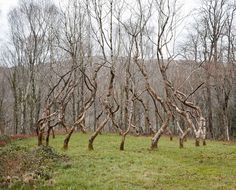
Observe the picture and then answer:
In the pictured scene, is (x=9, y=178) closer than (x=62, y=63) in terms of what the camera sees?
Yes

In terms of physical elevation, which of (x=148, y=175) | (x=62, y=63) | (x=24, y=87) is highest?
(x=62, y=63)

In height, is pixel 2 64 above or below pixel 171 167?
above

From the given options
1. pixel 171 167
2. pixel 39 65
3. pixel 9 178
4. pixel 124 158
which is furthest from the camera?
pixel 39 65

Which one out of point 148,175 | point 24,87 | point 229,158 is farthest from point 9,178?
point 24,87

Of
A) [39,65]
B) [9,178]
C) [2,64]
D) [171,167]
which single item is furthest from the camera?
[2,64]

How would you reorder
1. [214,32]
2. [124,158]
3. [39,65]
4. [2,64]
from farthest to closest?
[2,64] → [39,65] → [214,32] → [124,158]

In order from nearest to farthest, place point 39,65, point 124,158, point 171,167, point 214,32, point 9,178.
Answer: point 9,178, point 171,167, point 124,158, point 214,32, point 39,65

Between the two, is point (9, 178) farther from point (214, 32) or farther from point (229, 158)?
point (214, 32)

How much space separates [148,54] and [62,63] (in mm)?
13509

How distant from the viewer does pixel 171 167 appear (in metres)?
15.0

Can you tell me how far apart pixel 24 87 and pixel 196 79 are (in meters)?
22.0

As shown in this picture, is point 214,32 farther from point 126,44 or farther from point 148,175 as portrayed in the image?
point 148,175

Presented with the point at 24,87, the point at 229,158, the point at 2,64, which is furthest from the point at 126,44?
the point at 229,158

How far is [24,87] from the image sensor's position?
152ft
